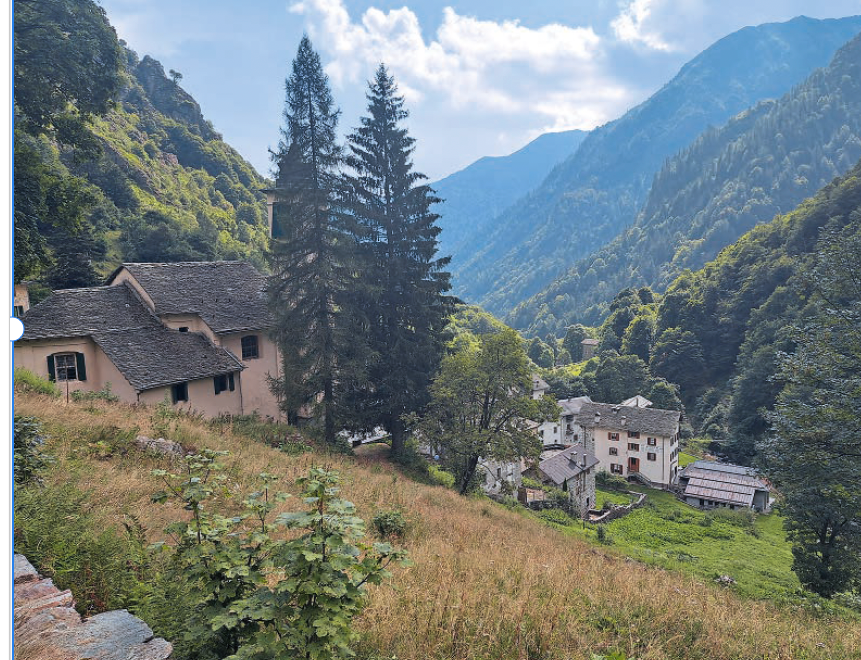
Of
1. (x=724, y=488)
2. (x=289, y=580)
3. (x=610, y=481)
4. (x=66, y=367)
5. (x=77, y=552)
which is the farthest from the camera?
(x=610, y=481)

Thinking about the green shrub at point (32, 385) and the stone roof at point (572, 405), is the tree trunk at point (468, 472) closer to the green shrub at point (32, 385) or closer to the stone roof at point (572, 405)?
the green shrub at point (32, 385)

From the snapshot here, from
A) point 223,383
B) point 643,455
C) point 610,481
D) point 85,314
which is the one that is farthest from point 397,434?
point 643,455

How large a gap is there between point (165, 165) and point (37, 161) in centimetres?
9573

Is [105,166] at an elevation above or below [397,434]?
above

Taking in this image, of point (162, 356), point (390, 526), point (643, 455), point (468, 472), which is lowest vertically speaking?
point (643, 455)

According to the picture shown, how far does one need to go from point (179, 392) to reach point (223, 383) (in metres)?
2.33

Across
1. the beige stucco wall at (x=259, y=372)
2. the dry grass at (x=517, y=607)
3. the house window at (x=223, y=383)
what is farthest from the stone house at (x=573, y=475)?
the dry grass at (x=517, y=607)

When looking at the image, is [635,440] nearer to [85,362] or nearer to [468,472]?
[468,472]

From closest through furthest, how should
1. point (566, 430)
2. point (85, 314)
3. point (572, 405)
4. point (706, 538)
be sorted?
point (85, 314)
point (706, 538)
point (566, 430)
point (572, 405)

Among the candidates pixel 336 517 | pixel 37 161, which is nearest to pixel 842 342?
pixel 336 517

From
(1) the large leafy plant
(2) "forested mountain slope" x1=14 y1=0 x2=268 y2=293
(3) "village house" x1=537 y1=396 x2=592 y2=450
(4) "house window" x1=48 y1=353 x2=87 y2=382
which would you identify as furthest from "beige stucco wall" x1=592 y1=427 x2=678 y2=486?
(1) the large leafy plant

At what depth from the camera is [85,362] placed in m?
20.3

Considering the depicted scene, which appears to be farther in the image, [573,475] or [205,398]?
[573,475]

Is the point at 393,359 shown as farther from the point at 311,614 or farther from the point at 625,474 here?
the point at 625,474
